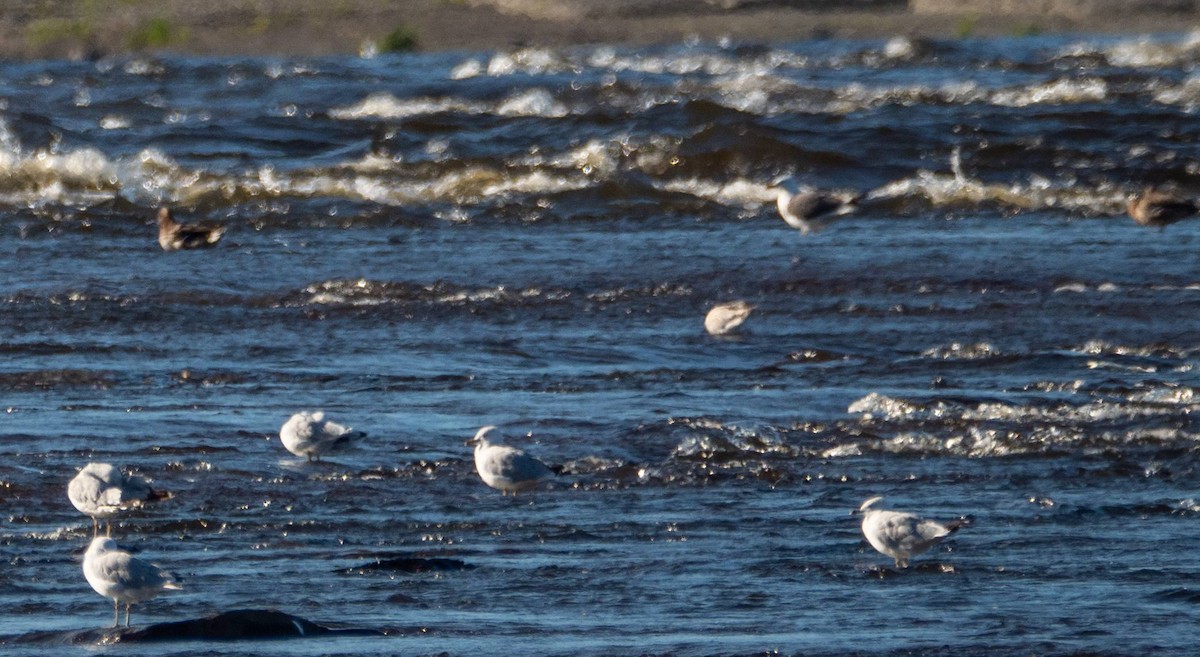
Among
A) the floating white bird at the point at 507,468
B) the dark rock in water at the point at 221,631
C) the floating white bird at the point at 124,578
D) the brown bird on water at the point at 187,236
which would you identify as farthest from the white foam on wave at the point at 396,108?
the dark rock in water at the point at 221,631

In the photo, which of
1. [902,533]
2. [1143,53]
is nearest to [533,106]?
[1143,53]

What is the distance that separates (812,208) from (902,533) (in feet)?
18.6

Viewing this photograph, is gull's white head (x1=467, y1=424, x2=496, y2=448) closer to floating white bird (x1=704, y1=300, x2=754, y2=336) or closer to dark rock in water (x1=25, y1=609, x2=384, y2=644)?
dark rock in water (x1=25, y1=609, x2=384, y2=644)

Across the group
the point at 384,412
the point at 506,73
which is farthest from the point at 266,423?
the point at 506,73

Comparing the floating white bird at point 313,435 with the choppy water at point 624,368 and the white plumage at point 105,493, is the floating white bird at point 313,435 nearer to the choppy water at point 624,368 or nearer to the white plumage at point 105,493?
the choppy water at point 624,368

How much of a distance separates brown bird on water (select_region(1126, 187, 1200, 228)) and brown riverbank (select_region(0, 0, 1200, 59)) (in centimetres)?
2004

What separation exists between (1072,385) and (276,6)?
2824 cm

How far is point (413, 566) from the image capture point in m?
5.37

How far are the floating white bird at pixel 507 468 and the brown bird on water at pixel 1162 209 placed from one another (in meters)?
5.78

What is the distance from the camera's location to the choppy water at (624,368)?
511 centimetres

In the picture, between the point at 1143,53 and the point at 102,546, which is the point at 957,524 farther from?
the point at 1143,53

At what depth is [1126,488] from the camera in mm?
6090

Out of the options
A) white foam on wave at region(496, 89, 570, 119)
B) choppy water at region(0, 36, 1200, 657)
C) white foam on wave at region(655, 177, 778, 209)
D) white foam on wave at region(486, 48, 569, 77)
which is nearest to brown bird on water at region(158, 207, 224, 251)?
choppy water at region(0, 36, 1200, 657)

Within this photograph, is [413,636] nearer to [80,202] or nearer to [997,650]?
[997,650]
